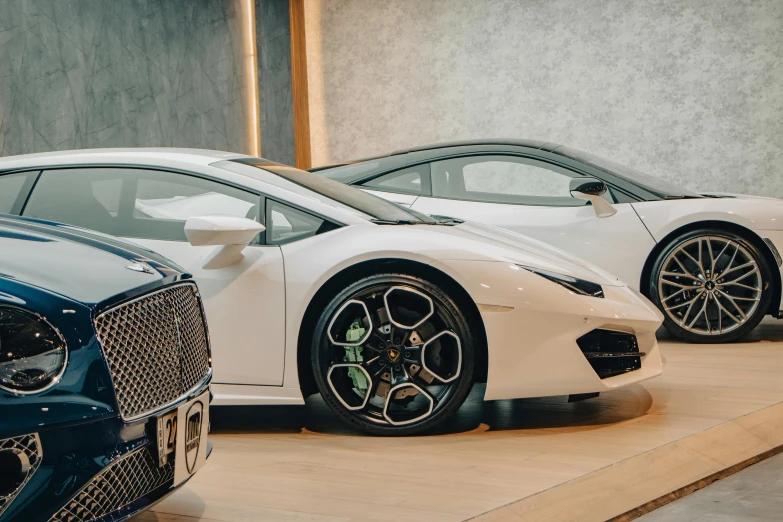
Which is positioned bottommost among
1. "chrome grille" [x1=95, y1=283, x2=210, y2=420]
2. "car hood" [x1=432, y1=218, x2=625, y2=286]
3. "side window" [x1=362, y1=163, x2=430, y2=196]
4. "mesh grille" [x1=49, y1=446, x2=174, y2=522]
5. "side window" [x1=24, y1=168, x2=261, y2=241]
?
"mesh grille" [x1=49, y1=446, x2=174, y2=522]

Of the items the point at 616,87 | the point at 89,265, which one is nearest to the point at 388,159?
the point at 89,265

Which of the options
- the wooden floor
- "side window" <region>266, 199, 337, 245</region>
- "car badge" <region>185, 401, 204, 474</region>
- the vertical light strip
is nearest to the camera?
"car badge" <region>185, 401, 204, 474</region>

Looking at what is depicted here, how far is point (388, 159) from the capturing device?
5.65 m

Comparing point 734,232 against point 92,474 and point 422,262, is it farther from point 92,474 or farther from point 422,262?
point 92,474

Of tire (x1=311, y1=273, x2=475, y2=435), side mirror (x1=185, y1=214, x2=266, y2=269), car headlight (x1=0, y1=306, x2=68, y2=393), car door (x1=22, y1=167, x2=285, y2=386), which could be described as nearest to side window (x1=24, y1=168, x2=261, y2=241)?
car door (x1=22, y1=167, x2=285, y2=386)

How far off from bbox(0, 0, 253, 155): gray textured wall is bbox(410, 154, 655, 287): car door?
3992 mm

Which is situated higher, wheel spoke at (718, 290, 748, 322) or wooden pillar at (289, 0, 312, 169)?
wooden pillar at (289, 0, 312, 169)

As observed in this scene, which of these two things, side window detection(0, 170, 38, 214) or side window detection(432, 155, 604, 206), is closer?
side window detection(0, 170, 38, 214)

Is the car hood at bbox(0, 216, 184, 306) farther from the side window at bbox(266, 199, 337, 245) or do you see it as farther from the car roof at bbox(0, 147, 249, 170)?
the car roof at bbox(0, 147, 249, 170)

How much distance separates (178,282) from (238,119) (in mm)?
8465

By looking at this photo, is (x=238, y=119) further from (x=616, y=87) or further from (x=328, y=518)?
(x=328, y=518)

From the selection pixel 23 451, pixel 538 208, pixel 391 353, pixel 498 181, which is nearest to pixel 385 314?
pixel 391 353

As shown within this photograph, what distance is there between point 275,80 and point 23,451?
9.86 metres

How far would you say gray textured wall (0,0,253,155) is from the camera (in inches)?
310
